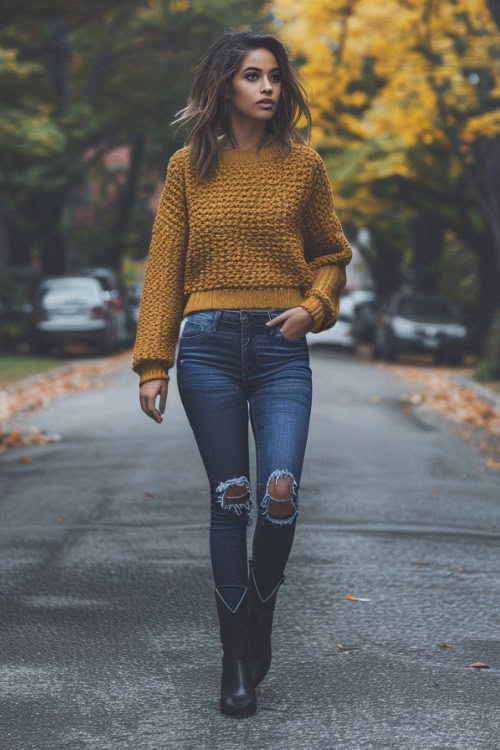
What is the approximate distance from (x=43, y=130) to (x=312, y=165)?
2191 centimetres

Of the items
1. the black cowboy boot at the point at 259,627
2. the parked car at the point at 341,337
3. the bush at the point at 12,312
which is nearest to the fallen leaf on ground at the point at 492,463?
the black cowboy boot at the point at 259,627

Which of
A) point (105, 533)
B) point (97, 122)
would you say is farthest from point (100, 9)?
point (105, 533)

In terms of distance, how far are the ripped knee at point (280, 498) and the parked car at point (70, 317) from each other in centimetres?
2251

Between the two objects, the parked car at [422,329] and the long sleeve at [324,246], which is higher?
the long sleeve at [324,246]

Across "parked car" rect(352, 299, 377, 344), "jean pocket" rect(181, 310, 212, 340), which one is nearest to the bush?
"parked car" rect(352, 299, 377, 344)

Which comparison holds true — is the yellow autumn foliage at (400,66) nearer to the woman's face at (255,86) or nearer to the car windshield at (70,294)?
the car windshield at (70,294)

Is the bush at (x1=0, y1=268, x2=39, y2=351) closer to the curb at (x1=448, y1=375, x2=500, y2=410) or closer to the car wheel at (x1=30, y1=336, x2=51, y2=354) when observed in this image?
the car wheel at (x1=30, y1=336, x2=51, y2=354)

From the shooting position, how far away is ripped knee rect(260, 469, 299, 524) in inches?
151

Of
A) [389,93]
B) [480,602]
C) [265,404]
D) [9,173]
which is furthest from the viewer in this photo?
[9,173]

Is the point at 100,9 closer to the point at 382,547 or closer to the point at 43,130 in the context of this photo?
the point at 43,130

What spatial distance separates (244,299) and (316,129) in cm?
2495

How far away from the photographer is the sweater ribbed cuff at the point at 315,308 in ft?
12.8

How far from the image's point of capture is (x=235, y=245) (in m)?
3.95

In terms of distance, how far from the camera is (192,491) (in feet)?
28.6
